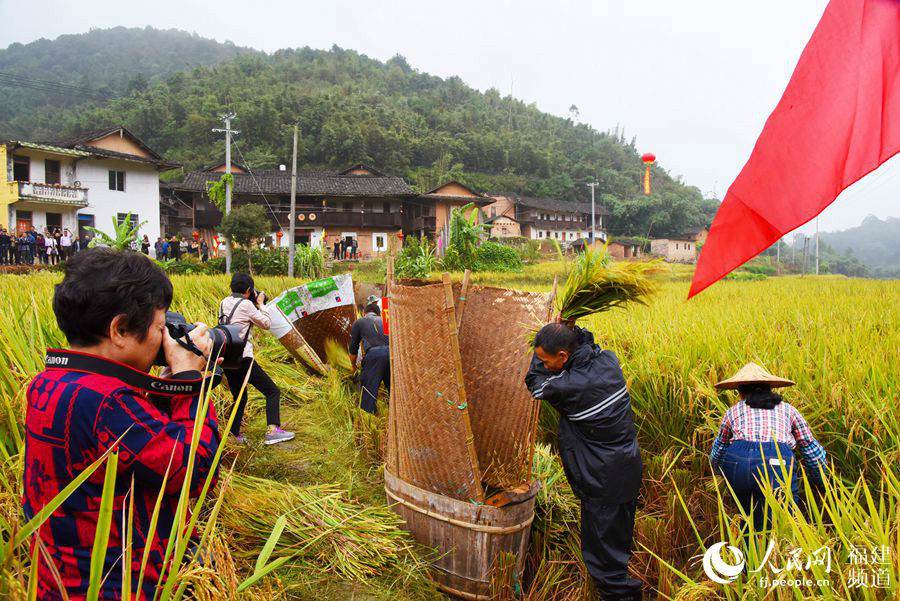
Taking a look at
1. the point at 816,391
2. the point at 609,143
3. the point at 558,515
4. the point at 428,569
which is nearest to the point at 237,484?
the point at 428,569

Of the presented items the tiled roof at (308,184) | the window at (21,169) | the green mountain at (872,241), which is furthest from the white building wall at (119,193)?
the green mountain at (872,241)

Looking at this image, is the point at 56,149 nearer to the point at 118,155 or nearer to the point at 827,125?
the point at 118,155

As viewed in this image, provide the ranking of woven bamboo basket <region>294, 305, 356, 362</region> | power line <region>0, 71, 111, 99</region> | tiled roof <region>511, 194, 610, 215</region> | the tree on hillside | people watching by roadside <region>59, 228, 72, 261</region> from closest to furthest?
woven bamboo basket <region>294, 305, 356, 362</region> → people watching by roadside <region>59, 228, 72, 261</region> → the tree on hillside → tiled roof <region>511, 194, 610, 215</region> → power line <region>0, 71, 111, 99</region>

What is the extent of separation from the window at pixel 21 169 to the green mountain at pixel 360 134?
13210 millimetres

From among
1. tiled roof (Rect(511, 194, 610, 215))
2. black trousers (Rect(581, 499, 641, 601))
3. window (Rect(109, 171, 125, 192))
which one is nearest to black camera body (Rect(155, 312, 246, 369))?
black trousers (Rect(581, 499, 641, 601))

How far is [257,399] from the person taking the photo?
4.70 meters

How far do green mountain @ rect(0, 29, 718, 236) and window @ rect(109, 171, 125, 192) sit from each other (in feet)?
33.2

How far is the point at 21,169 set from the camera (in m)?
21.0

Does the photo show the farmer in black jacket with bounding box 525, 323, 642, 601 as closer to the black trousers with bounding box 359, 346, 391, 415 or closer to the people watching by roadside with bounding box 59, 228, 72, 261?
the black trousers with bounding box 359, 346, 391, 415

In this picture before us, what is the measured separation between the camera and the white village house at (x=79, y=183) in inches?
800

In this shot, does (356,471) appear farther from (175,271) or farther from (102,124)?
(102,124)

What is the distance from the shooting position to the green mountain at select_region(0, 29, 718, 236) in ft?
139

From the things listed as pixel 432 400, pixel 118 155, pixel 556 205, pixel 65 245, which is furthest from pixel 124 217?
pixel 556 205

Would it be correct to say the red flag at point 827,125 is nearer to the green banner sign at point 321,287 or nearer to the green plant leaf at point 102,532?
the green plant leaf at point 102,532
